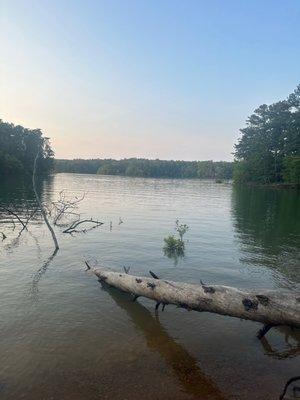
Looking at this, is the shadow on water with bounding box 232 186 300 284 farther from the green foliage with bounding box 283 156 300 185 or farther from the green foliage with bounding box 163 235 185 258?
the green foliage with bounding box 283 156 300 185

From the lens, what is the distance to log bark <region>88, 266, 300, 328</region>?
27.5 ft

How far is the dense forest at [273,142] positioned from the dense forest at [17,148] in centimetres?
6453

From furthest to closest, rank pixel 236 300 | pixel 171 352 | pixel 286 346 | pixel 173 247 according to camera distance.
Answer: pixel 173 247
pixel 286 346
pixel 171 352
pixel 236 300

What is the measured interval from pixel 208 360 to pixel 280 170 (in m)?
110

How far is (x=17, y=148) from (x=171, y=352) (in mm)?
125703

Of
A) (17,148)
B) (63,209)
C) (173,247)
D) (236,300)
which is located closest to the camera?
(236,300)

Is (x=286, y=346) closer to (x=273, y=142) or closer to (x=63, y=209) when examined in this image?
(x=63, y=209)

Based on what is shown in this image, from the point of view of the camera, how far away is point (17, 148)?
125 m

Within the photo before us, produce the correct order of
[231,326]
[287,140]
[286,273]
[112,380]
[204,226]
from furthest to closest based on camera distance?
[287,140]
[204,226]
[286,273]
[231,326]
[112,380]

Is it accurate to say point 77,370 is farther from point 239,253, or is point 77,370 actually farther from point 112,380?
point 239,253

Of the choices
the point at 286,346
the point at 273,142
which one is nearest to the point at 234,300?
the point at 286,346

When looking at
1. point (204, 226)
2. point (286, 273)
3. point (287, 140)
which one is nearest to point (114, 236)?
point (204, 226)

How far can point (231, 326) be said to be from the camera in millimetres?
11164

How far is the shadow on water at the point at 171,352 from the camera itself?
25.8 ft
